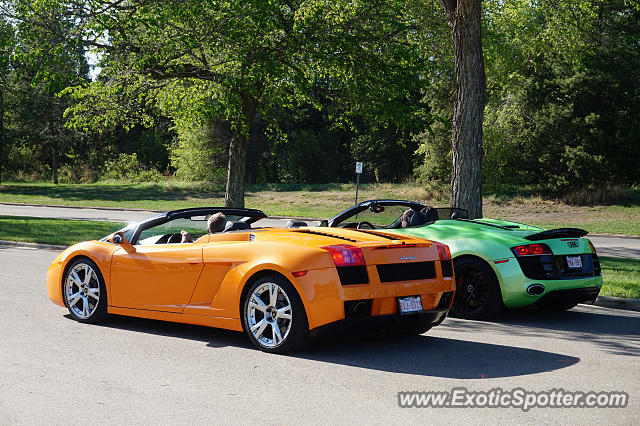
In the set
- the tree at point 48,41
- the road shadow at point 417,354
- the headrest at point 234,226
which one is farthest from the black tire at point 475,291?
the tree at point 48,41

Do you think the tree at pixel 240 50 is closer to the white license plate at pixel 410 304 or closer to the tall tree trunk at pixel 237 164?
the tall tree trunk at pixel 237 164

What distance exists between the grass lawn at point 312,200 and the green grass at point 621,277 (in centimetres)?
1087

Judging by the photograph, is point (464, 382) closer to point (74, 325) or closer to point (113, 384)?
point (113, 384)

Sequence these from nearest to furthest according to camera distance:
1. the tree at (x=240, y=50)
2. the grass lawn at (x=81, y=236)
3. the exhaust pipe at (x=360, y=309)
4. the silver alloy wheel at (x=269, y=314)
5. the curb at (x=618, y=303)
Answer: the exhaust pipe at (x=360, y=309) < the silver alloy wheel at (x=269, y=314) < the curb at (x=618, y=303) < the grass lawn at (x=81, y=236) < the tree at (x=240, y=50)

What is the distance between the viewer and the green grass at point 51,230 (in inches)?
750

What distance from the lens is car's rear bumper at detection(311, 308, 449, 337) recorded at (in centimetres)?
674

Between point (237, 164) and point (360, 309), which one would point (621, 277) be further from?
point (237, 164)

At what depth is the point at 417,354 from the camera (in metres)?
7.11

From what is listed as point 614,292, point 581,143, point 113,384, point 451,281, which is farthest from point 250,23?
point 581,143

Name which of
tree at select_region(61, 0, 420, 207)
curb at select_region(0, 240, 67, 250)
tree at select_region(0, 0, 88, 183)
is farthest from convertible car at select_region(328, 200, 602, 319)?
tree at select_region(0, 0, 88, 183)

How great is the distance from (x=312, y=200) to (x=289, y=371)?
1428 inches

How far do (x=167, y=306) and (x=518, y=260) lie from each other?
3.94 metres

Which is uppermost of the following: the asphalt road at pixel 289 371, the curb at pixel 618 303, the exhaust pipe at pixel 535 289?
the exhaust pipe at pixel 535 289

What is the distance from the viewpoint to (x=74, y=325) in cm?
844
